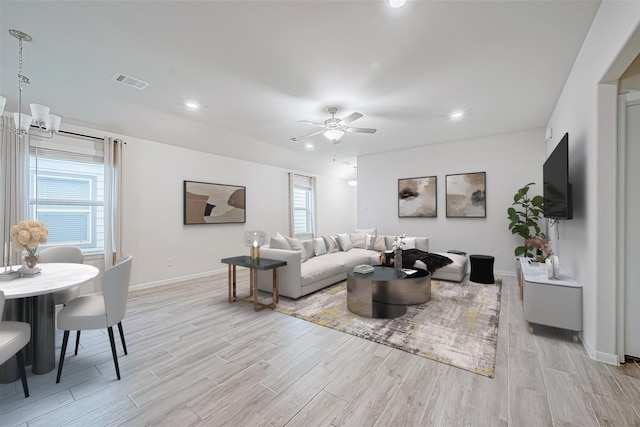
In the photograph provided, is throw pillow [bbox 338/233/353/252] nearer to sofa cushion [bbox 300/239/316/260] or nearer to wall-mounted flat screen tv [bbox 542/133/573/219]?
sofa cushion [bbox 300/239/316/260]

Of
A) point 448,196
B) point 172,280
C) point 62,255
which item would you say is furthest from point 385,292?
point 62,255

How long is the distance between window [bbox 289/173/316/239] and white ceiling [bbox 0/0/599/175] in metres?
3.26

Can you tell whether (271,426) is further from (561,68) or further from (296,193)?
(296,193)

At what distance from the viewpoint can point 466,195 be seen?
569 cm

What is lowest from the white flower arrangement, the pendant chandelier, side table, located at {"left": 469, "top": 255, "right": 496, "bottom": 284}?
side table, located at {"left": 469, "top": 255, "right": 496, "bottom": 284}

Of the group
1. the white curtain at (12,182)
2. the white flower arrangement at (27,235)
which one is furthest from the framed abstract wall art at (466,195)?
the white curtain at (12,182)

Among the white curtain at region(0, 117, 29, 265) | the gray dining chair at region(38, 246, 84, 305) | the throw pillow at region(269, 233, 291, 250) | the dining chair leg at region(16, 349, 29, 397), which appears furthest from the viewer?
the throw pillow at region(269, 233, 291, 250)

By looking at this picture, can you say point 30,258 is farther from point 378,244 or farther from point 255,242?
point 378,244

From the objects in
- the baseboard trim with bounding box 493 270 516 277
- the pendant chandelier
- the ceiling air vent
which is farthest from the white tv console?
the ceiling air vent

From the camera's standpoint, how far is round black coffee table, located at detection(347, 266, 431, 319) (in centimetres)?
326

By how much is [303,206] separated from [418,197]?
3363 mm

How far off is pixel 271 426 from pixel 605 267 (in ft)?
9.35

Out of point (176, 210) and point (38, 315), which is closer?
point (38, 315)

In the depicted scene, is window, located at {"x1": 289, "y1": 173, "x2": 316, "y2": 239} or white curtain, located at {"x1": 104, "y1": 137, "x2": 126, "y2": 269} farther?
window, located at {"x1": 289, "y1": 173, "x2": 316, "y2": 239}
